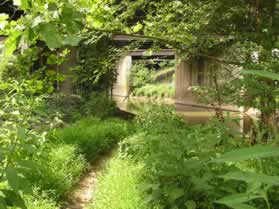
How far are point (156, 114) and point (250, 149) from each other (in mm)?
6767

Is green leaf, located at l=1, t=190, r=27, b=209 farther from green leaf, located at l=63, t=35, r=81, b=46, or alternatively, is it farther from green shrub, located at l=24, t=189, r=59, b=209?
green shrub, located at l=24, t=189, r=59, b=209

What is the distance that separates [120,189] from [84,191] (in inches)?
32.0

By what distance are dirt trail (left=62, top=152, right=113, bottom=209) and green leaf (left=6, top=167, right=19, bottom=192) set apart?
115 inches

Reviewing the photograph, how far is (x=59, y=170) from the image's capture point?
4.76m

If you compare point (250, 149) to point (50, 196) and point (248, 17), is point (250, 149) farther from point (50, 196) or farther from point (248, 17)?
point (248, 17)

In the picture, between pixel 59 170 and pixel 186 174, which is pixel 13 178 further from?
pixel 59 170

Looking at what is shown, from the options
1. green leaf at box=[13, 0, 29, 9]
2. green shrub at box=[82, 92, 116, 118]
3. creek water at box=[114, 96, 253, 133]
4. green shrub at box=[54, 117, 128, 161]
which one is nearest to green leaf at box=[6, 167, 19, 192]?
green leaf at box=[13, 0, 29, 9]

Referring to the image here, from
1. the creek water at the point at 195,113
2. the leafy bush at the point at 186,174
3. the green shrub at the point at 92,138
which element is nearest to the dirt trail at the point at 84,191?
the green shrub at the point at 92,138

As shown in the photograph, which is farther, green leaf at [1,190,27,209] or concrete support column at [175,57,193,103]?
concrete support column at [175,57,193,103]

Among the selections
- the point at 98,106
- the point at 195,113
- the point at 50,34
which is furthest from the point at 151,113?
the point at 195,113

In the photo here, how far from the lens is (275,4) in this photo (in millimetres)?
5699

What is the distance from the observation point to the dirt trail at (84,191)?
435 cm

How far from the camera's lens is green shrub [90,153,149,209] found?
3717 millimetres

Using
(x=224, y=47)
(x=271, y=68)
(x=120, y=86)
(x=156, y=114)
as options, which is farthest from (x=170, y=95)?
(x=271, y=68)
